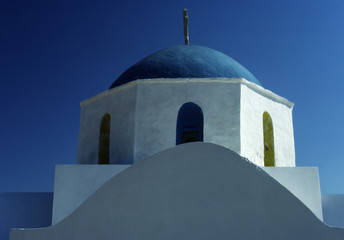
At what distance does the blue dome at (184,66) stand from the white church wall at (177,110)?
0.30 m

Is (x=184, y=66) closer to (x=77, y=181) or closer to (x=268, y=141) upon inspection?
(x=268, y=141)

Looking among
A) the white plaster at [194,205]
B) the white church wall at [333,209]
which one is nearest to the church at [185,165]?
the white plaster at [194,205]

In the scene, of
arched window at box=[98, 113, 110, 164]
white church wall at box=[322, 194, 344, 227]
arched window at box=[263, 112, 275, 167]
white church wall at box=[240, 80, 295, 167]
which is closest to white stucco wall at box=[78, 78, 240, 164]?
white church wall at box=[240, 80, 295, 167]

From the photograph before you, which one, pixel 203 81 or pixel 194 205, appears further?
pixel 203 81

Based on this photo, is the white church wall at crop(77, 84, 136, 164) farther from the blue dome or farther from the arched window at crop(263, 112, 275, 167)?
the arched window at crop(263, 112, 275, 167)

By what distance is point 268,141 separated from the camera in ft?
22.3

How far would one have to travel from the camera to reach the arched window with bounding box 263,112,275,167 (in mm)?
6698

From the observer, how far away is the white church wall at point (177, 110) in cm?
614

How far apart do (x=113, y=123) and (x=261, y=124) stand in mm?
2510

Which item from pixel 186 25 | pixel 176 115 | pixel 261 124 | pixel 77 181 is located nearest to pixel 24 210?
pixel 77 181

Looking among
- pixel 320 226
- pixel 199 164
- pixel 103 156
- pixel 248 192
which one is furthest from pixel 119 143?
pixel 320 226

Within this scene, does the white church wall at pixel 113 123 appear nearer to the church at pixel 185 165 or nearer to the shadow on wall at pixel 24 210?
the church at pixel 185 165

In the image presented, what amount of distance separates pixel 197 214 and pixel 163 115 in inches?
93.2

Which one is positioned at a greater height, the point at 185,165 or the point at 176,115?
the point at 176,115
